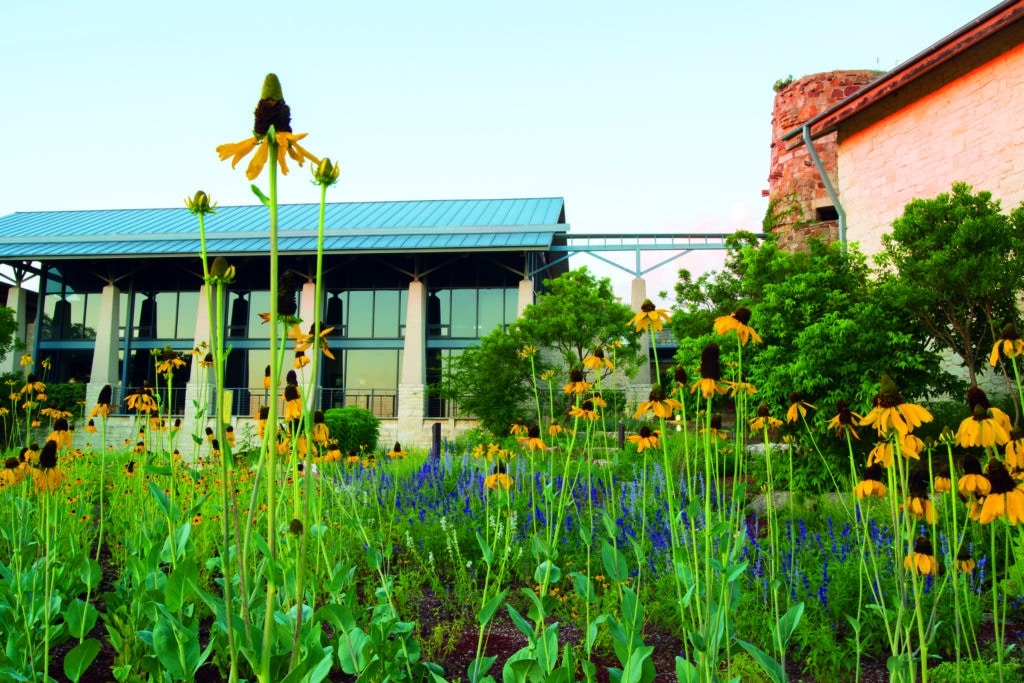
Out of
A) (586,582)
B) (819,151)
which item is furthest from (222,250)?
(586,582)

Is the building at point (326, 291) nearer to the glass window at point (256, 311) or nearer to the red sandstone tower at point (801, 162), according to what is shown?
the glass window at point (256, 311)

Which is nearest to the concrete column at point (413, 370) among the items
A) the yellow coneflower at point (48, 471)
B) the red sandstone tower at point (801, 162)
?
the red sandstone tower at point (801, 162)

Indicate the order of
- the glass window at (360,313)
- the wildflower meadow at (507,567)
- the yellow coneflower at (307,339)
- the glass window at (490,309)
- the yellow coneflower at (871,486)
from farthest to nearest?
1. the glass window at (360,313)
2. the glass window at (490,309)
3. the yellow coneflower at (871,486)
4. the wildflower meadow at (507,567)
5. the yellow coneflower at (307,339)

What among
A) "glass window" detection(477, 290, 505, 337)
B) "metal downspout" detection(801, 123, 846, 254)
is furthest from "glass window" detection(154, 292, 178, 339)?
"metal downspout" detection(801, 123, 846, 254)

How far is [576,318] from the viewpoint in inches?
824

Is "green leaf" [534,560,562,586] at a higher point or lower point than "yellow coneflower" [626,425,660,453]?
lower

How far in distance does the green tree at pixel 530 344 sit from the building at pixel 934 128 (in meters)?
7.13

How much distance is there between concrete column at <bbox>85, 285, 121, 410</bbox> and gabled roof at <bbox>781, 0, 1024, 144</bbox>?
24.0 meters

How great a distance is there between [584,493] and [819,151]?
1420cm

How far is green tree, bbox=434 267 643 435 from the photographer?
20.7m

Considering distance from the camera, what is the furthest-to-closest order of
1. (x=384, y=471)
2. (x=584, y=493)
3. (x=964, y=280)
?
(x=964, y=280), (x=384, y=471), (x=584, y=493)

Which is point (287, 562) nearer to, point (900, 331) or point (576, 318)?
point (900, 331)

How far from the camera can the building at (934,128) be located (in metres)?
11.3

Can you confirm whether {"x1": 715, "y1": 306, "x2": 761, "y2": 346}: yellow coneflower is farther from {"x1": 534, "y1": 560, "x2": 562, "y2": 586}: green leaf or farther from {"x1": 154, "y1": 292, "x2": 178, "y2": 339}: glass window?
{"x1": 154, "y1": 292, "x2": 178, "y2": 339}: glass window
